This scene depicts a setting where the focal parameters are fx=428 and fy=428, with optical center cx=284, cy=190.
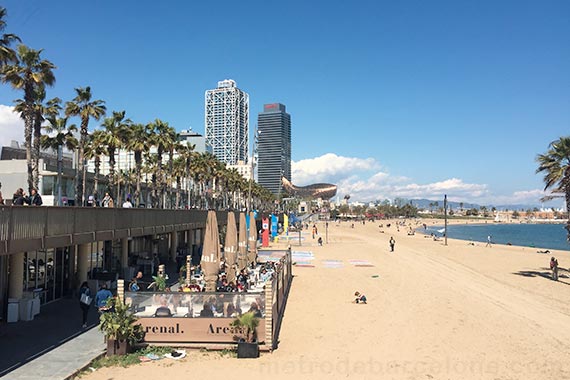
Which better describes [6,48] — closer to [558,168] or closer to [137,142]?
[137,142]

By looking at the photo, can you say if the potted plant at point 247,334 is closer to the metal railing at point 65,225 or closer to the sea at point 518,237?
the metal railing at point 65,225

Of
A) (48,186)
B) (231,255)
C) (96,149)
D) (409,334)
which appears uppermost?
(96,149)

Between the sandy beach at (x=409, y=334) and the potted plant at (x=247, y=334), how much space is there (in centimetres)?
30

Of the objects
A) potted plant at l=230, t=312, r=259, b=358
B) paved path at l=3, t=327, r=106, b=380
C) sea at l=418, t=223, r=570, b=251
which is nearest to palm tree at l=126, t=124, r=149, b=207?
paved path at l=3, t=327, r=106, b=380

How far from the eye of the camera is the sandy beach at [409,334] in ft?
34.7

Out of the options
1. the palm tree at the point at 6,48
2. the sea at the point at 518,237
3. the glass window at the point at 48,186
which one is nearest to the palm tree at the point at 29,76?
the palm tree at the point at 6,48

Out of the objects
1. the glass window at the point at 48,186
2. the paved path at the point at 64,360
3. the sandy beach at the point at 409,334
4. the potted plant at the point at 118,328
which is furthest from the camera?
the glass window at the point at 48,186

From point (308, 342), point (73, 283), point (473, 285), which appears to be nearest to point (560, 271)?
point (473, 285)

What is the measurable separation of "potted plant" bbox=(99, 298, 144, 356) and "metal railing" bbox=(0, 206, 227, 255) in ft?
9.12

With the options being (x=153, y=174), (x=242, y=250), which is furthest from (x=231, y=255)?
(x=153, y=174)

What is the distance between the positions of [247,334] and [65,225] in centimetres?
669

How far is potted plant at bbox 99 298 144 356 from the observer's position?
11.2 metres

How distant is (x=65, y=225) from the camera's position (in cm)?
1334

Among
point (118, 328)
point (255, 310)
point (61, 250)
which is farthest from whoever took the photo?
point (61, 250)
